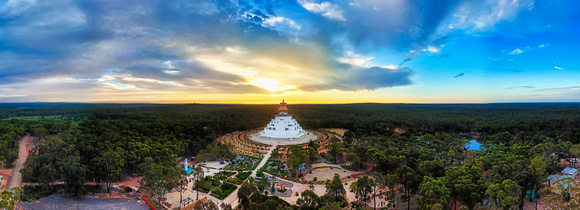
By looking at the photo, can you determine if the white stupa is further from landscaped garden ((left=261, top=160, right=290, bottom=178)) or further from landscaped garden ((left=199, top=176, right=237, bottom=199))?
landscaped garden ((left=199, top=176, right=237, bottom=199))

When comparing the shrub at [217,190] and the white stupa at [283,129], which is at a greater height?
the white stupa at [283,129]

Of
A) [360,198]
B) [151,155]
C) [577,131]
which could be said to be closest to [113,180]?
[151,155]

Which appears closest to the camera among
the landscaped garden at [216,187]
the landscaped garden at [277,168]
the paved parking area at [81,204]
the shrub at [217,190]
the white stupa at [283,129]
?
the paved parking area at [81,204]

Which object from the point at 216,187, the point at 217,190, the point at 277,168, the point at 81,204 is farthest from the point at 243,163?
the point at 81,204

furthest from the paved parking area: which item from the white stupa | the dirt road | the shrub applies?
the white stupa

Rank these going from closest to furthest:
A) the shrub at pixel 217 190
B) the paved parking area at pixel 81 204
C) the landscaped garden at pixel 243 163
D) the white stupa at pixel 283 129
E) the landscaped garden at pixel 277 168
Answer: the paved parking area at pixel 81 204
the shrub at pixel 217 190
the landscaped garden at pixel 277 168
the landscaped garden at pixel 243 163
the white stupa at pixel 283 129

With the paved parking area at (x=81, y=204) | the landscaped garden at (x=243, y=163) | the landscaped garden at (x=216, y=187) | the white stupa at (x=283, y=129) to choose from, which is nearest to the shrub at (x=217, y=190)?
the landscaped garden at (x=216, y=187)

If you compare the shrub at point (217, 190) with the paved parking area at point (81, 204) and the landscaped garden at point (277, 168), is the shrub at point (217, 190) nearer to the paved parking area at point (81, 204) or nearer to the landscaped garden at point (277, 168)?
the paved parking area at point (81, 204)

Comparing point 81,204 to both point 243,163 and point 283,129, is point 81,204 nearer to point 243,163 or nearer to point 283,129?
point 243,163
